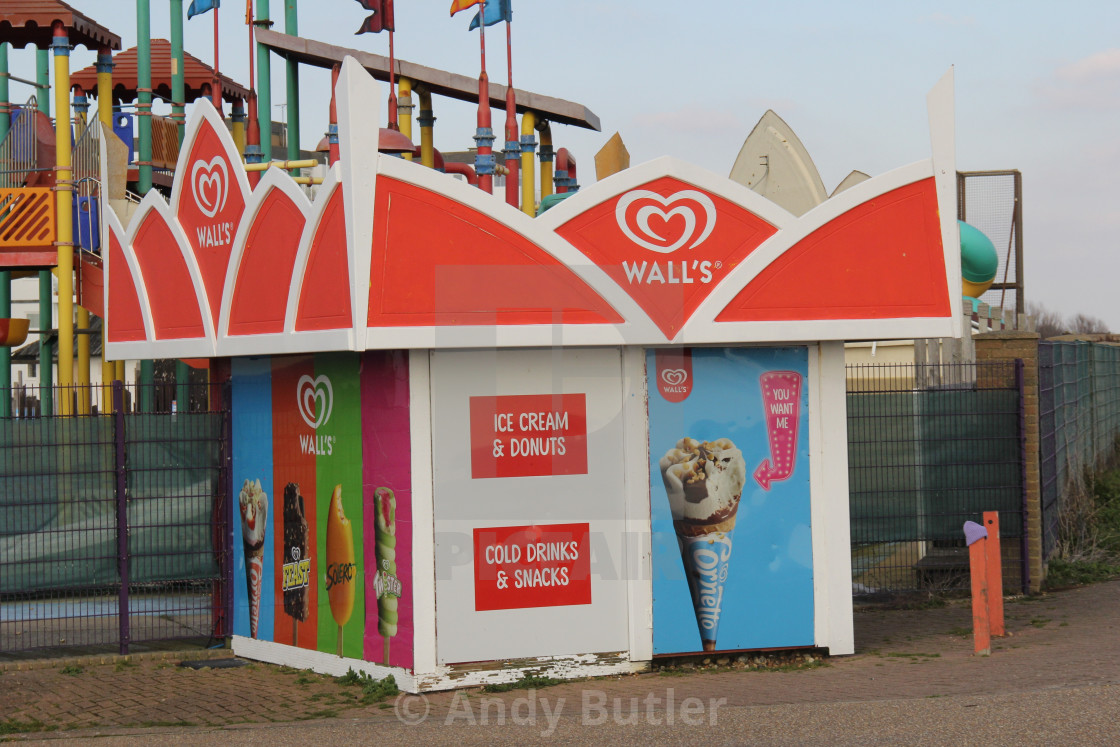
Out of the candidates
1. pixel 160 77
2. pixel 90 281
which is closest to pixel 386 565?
pixel 90 281

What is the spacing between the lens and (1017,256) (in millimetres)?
16094

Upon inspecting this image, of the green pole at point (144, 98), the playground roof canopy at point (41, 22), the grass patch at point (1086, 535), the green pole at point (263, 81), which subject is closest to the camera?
the grass patch at point (1086, 535)

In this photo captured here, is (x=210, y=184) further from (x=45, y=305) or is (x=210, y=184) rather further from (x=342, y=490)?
(x=45, y=305)

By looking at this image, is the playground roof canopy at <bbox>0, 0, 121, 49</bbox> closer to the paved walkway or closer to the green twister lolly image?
the paved walkway

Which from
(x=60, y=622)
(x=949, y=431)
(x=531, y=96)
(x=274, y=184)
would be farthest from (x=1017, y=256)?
(x=60, y=622)

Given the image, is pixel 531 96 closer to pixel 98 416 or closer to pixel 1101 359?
pixel 98 416

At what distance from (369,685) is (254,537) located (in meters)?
1.94

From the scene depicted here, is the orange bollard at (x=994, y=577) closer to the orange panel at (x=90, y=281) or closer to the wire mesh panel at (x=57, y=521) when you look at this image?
the wire mesh panel at (x=57, y=521)

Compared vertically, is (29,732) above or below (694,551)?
below

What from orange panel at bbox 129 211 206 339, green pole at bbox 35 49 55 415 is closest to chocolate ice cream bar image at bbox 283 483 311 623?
orange panel at bbox 129 211 206 339

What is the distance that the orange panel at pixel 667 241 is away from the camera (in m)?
8.04

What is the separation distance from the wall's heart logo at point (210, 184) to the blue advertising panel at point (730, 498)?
3.55m

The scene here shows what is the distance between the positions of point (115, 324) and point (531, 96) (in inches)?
227

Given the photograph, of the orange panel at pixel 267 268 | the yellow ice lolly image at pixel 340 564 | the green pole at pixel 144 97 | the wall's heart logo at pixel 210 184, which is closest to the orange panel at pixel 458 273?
the orange panel at pixel 267 268
